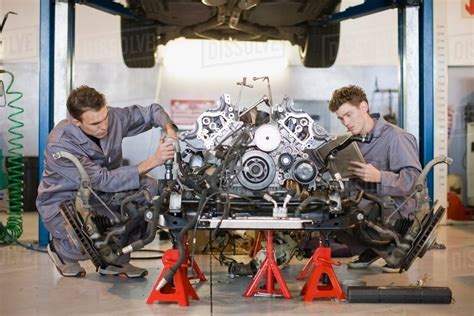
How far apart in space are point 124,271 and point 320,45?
10.6ft

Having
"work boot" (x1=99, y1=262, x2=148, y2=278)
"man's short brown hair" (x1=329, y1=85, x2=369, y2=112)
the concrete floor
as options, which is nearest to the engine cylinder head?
the concrete floor

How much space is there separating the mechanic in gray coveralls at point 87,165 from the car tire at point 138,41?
7.39 feet

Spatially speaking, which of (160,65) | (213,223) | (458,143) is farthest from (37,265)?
(458,143)

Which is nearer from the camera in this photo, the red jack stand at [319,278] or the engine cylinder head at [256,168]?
the red jack stand at [319,278]

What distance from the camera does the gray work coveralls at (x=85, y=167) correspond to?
2957mm

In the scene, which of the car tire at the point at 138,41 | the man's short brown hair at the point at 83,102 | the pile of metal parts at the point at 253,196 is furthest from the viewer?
the car tire at the point at 138,41

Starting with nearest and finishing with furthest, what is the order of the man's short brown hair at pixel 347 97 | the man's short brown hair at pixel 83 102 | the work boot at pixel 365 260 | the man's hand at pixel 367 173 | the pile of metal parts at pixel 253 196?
1. the pile of metal parts at pixel 253 196
2. the man's hand at pixel 367 173
3. the man's short brown hair at pixel 83 102
4. the man's short brown hair at pixel 347 97
5. the work boot at pixel 365 260

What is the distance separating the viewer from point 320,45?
5.61m

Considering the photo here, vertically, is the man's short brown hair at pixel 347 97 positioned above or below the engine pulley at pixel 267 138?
above

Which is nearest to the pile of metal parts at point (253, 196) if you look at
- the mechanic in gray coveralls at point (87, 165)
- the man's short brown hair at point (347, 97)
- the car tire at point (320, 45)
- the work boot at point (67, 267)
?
the mechanic in gray coveralls at point (87, 165)

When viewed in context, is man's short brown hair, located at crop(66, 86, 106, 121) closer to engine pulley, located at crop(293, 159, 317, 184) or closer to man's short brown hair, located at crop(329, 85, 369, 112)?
engine pulley, located at crop(293, 159, 317, 184)

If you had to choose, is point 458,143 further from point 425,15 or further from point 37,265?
point 37,265

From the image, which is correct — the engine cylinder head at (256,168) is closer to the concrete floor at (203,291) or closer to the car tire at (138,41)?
the concrete floor at (203,291)

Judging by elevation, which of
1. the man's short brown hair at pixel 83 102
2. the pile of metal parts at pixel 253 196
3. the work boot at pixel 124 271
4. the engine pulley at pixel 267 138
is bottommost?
the work boot at pixel 124 271
